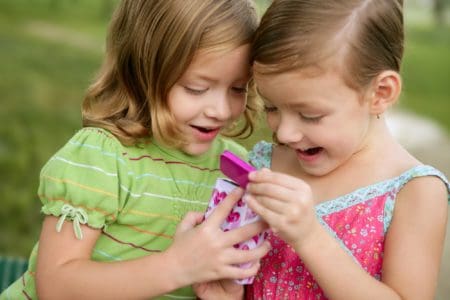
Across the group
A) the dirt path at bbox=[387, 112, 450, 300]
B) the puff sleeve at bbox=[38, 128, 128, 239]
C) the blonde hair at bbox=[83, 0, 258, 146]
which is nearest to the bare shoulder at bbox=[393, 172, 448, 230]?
the blonde hair at bbox=[83, 0, 258, 146]

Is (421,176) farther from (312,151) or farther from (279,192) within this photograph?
(279,192)

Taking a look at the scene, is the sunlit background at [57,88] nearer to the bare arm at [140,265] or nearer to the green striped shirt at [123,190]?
the green striped shirt at [123,190]

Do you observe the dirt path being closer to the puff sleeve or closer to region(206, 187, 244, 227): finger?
the puff sleeve

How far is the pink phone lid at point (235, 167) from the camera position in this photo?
2.16 m

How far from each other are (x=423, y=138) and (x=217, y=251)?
737 centimetres

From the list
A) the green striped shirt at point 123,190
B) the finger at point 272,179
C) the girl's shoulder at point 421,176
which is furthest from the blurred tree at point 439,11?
the finger at point 272,179

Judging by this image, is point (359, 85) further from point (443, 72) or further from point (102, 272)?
point (443, 72)

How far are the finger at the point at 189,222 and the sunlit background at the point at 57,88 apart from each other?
8.74ft

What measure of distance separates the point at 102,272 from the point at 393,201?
0.87 metres

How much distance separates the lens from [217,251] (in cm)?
227

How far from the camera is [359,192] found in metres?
2.44

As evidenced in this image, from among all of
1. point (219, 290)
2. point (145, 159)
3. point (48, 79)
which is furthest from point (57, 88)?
point (219, 290)

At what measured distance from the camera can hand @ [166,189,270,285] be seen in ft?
7.43

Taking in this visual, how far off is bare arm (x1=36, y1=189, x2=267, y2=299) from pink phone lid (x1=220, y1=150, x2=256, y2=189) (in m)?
0.06
